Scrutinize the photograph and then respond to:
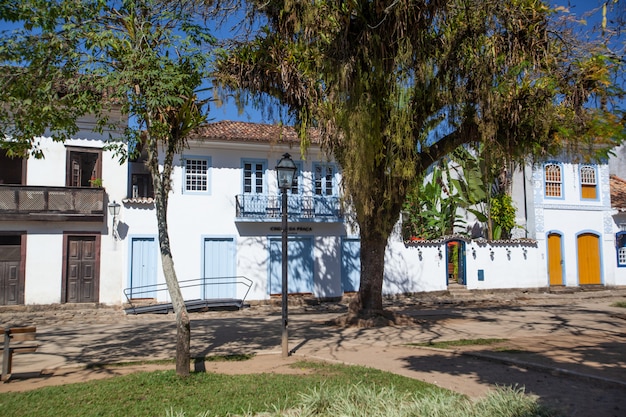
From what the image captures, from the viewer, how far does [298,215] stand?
66.4 ft

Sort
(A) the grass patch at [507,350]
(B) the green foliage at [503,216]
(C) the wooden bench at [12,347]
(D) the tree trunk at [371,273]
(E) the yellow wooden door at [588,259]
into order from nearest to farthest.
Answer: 1. (C) the wooden bench at [12,347]
2. (A) the grass patch at [507,350]
3. (D) the tree trunk at [371,273]
4. (B) the green foliage at [503,216]
5. (E) the yellow wooden door at [588,259]

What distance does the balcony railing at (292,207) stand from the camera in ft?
65.1

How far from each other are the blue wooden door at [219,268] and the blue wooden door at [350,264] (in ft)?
13.5

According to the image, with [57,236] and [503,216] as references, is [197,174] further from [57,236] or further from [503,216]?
[503,216]

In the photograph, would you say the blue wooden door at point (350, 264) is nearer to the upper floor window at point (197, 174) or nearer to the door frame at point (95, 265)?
the upper floor window at point (197, 174)

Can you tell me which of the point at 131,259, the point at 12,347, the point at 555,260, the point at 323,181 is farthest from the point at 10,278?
the point at 555,260

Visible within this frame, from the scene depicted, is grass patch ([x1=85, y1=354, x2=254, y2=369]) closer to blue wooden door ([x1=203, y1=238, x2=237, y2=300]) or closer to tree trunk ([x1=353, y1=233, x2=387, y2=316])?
tree trunk ([x1=353, y1=233, x2=387, y2=316])

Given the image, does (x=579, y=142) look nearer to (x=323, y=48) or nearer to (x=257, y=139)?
(x=323, y=48)

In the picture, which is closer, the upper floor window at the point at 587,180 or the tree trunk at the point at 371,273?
the tree trunk at the point at 371,273

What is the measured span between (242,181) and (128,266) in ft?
15.8

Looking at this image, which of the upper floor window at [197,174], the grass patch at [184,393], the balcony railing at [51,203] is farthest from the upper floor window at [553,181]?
the grass patch at [184,393]

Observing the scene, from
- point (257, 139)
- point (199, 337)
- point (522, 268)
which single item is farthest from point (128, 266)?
point (522, 268)

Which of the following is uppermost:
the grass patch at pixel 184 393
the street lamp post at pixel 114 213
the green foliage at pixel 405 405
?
the street lamp post at pixel 114 213

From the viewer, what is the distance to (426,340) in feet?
36.1
